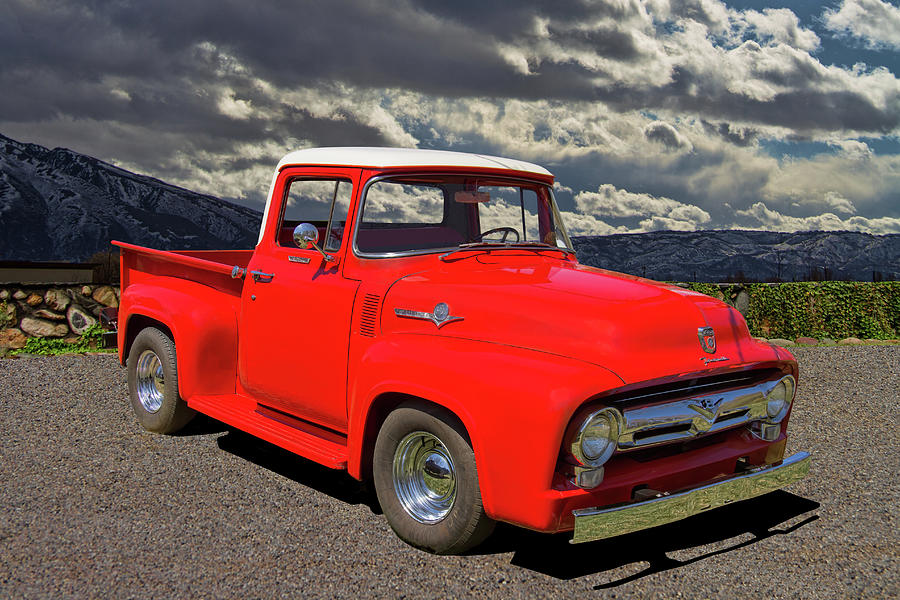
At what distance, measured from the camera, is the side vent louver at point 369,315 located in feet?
14.6

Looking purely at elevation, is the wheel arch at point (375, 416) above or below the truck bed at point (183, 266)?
below

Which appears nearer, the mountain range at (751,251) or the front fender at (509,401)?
the front fender at (509,401)

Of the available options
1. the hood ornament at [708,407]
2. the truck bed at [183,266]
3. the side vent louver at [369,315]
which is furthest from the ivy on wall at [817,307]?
the side vent louver at [369,315]

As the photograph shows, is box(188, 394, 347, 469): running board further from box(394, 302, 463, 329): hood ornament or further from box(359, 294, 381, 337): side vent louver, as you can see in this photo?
box(394, 302, 463, 329): hood ornament

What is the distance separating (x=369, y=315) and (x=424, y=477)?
1.01 m

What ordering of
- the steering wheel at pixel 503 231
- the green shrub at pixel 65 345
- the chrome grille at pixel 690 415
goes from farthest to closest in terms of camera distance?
the green shrub at pixel 65 345
the steering wheel at pixel 503 231
the chrome grille at pixel 690 415

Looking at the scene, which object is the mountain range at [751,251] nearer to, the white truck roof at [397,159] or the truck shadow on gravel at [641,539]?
the white truck roof at [397,159]

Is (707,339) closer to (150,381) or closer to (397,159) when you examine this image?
(397,159)

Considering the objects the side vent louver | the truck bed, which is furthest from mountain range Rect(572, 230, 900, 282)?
the side vent louver

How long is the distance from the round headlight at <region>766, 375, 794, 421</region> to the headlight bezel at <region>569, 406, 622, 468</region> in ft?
4.38

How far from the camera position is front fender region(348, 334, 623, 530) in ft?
11.1

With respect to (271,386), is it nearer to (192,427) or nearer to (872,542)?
(192,427)

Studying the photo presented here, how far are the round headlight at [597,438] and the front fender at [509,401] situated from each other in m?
0.13

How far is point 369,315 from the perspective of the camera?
14.7 ft
